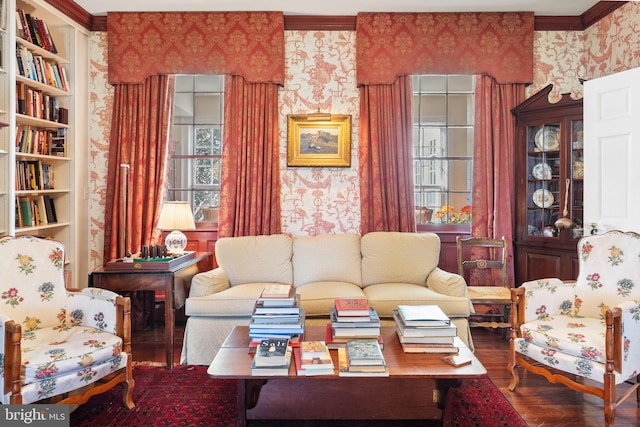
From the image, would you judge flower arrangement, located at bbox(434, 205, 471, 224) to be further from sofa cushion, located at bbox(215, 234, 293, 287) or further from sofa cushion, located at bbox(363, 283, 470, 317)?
sofa cushion, located at bbox(215, 234, 293, 287)

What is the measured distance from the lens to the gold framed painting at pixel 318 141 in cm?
441

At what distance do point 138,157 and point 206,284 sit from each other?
1.59 m

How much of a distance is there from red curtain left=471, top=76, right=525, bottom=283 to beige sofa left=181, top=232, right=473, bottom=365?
2.33 ft

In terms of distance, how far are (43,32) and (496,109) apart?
3974 mm

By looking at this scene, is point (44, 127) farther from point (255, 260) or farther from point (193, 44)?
point (255, 260)

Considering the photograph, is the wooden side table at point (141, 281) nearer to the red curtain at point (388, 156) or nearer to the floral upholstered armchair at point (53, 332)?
the floral upholstered armchair at point (53, 332)

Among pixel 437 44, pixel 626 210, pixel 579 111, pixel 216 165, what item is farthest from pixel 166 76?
pixel 626 210

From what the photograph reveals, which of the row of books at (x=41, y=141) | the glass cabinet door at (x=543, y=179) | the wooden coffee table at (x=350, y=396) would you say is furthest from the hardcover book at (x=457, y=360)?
the row of books at (x=41, y=141)

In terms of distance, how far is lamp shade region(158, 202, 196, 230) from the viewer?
3818mm

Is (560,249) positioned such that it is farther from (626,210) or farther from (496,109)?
(496,109)

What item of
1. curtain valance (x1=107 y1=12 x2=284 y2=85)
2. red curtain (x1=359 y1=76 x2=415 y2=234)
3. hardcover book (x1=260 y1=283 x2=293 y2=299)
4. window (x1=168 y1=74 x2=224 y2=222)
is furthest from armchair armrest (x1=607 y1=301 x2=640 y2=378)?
window (x1=168 y1=74 x2=224 y2=222)

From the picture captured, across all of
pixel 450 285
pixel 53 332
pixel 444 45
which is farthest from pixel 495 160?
pixel 53 332

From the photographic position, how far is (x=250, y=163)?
4.33m

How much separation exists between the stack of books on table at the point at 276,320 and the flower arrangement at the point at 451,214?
96.9 inches
